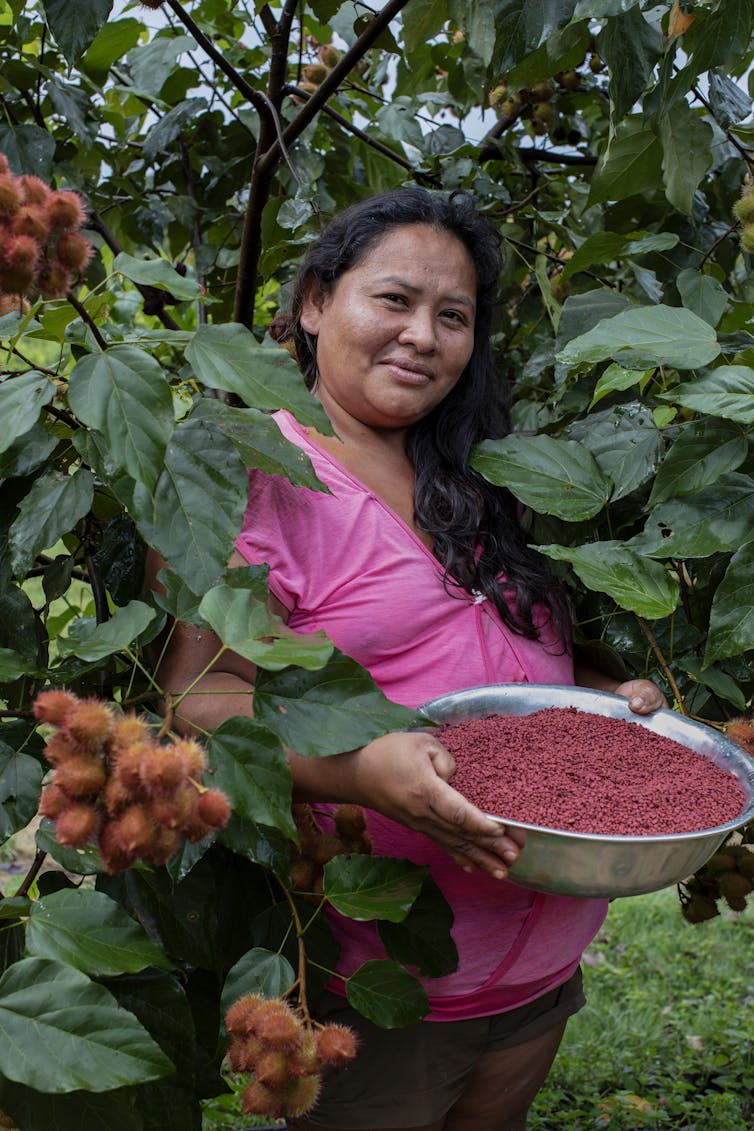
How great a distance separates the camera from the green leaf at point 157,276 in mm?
1249

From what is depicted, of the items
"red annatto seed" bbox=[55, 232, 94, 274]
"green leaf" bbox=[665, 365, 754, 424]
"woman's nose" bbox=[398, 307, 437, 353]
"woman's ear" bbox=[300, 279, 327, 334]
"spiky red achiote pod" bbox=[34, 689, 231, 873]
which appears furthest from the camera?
"woman's ear" bbox=[300, 279, 327, 334]

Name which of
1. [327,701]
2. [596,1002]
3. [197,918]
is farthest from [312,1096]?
[596,1002]

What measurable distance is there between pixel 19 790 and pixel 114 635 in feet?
0.62

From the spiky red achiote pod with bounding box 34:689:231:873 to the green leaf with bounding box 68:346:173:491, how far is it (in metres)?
0.22

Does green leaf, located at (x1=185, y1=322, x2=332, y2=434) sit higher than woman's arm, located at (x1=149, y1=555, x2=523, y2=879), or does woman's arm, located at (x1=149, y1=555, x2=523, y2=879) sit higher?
green leaf, located at (x1=185, y1=322, x2=332, y2=434)

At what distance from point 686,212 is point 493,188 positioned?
1.85ft

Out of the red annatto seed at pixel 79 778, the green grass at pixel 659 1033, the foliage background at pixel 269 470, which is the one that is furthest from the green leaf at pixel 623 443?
the green grass at pixel 659 1033

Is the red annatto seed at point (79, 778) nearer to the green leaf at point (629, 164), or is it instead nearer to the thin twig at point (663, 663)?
the thin twig at point (663, 663)

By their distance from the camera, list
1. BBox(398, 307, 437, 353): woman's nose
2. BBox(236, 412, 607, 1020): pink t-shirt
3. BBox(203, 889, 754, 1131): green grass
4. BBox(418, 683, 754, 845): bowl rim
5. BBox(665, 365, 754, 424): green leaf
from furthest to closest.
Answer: BBox(203, 889, 754, 1131): green grass
BBox(398, 307, 437, 353): woman's nose
BBox(236, 412, 607, 1020): pink t-shirt
BBox(665, 365, 754, 424): green leaf
BBox(418, 683, 754, 845): bowl rim

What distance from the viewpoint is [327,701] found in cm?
118

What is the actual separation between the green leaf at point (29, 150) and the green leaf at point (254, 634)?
105cm

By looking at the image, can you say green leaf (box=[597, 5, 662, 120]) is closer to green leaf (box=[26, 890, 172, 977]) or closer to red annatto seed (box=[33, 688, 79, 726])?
red annatto seed (box=[33, 688, 79, 726])

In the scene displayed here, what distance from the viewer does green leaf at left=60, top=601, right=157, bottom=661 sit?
118cm

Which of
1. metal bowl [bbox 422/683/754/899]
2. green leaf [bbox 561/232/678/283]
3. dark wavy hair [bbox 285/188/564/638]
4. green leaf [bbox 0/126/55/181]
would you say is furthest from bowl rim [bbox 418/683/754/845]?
green leaf [bbox 0/126/55/181]
